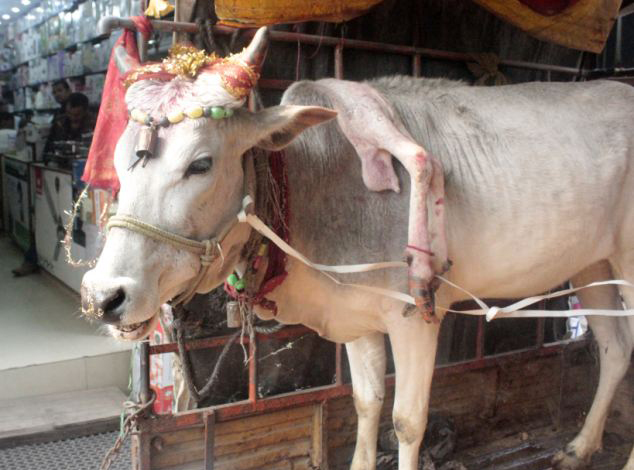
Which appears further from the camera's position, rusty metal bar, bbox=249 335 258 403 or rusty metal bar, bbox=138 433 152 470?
rusty metal bar, bbox=249 335 258 403

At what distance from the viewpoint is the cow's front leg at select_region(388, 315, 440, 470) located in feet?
8.75

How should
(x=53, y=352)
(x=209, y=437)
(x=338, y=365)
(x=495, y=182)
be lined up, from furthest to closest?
(x=53, y=352) → (x=338, y=365) → (x=209, y=437) → (x=495, y=182)

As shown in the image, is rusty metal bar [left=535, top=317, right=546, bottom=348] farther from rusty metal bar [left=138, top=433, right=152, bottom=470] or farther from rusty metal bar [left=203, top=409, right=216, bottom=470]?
rusty metal bar [left=138, top=433, right=152, bottom=470]

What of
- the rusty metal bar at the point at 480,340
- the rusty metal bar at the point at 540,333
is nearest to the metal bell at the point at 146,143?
the rusty metal bar at the point at 480,340

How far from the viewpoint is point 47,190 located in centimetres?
637

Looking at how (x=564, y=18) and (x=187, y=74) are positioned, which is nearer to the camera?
(x=187, y=74)

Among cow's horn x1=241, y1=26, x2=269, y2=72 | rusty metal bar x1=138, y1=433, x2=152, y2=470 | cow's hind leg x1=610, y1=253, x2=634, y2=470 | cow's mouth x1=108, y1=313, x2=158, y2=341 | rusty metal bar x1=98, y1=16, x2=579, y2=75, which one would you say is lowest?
rusty metal bar x1=138, y1=433, x2=152, y2=470

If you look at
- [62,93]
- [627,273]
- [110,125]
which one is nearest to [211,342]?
[110,125]

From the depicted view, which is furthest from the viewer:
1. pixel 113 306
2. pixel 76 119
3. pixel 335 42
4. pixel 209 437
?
pixel 76 119

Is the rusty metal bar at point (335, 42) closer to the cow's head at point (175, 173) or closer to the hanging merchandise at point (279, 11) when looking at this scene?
the hanging merchandise at point (279, 11)

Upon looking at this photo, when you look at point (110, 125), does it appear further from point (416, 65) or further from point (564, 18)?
point (564, 18)

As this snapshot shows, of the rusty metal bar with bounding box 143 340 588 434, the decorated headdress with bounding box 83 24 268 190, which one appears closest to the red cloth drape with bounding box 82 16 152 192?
the decorated headdress with bounding box 83 24 268 190

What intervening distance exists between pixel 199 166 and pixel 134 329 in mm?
557

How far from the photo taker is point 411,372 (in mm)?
2717
